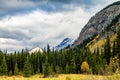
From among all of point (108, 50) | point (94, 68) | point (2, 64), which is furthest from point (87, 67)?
point (2, 64)

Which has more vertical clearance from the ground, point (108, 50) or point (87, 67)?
point (108, 50)

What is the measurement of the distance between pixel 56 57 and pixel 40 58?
10.4 m

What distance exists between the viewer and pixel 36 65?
153750 millimetres

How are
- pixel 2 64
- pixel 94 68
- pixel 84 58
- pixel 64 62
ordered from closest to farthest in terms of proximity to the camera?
pixel 2 64, pixel 94 68, pixel 84 58, pixel 64 62

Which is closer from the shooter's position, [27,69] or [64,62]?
[27,69]

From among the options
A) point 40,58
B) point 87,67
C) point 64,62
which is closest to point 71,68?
point 87,67

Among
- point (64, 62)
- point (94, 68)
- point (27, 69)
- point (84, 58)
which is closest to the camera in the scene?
point (27, 69)

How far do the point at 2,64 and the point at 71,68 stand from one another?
33.2 meters

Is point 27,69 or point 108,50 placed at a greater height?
point 108,50

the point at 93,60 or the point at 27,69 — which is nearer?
the point at 27,69

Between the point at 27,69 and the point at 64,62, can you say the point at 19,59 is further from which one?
the point at 27,69

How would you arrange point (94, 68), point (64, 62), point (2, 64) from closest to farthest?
1. point (2, 64)
2. point (94, 68)
3. point (64, 62)

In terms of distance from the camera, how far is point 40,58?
156m

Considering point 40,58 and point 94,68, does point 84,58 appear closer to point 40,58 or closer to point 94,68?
point 94,68
